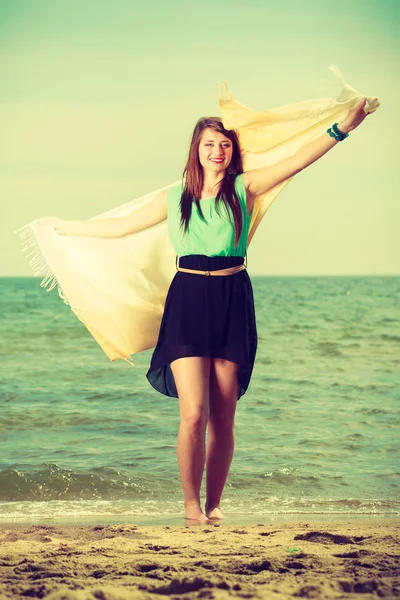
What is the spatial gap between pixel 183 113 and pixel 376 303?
24.4 feet

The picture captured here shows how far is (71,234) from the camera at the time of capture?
3936 mm

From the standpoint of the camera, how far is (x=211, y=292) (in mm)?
3566

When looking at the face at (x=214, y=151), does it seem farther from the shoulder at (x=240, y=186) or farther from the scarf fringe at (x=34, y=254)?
the scarf fringe at (x=34, y=254)

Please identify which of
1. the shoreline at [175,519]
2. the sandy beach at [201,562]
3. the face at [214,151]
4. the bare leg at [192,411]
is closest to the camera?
the sandy beach at [201,562]

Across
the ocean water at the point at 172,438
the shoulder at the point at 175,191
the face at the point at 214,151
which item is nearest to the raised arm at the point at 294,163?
the face at the point at 214,151

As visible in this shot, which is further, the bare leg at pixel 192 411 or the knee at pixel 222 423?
the knee at pixel 222 423

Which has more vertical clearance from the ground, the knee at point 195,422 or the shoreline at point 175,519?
the knee at point 195,422

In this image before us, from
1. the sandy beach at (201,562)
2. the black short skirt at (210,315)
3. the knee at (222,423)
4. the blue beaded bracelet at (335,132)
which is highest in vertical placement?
the blue beaded bracelet at (335,132)

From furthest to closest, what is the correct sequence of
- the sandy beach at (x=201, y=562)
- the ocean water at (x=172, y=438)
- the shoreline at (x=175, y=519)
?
1. the ocean water at (x=172, y=438)
2. the shoreline at (x=175, y=519)
3. the sandy beach at (x=201, y=562)

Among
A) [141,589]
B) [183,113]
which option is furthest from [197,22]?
[141,589]

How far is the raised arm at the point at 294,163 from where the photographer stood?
354 cm

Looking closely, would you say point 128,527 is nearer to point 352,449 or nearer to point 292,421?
point 352,449

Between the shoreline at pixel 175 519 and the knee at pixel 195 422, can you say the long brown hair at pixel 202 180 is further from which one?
the shoreline at pixel 175 519

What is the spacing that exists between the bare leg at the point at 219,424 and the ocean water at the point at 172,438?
27.7 inches
